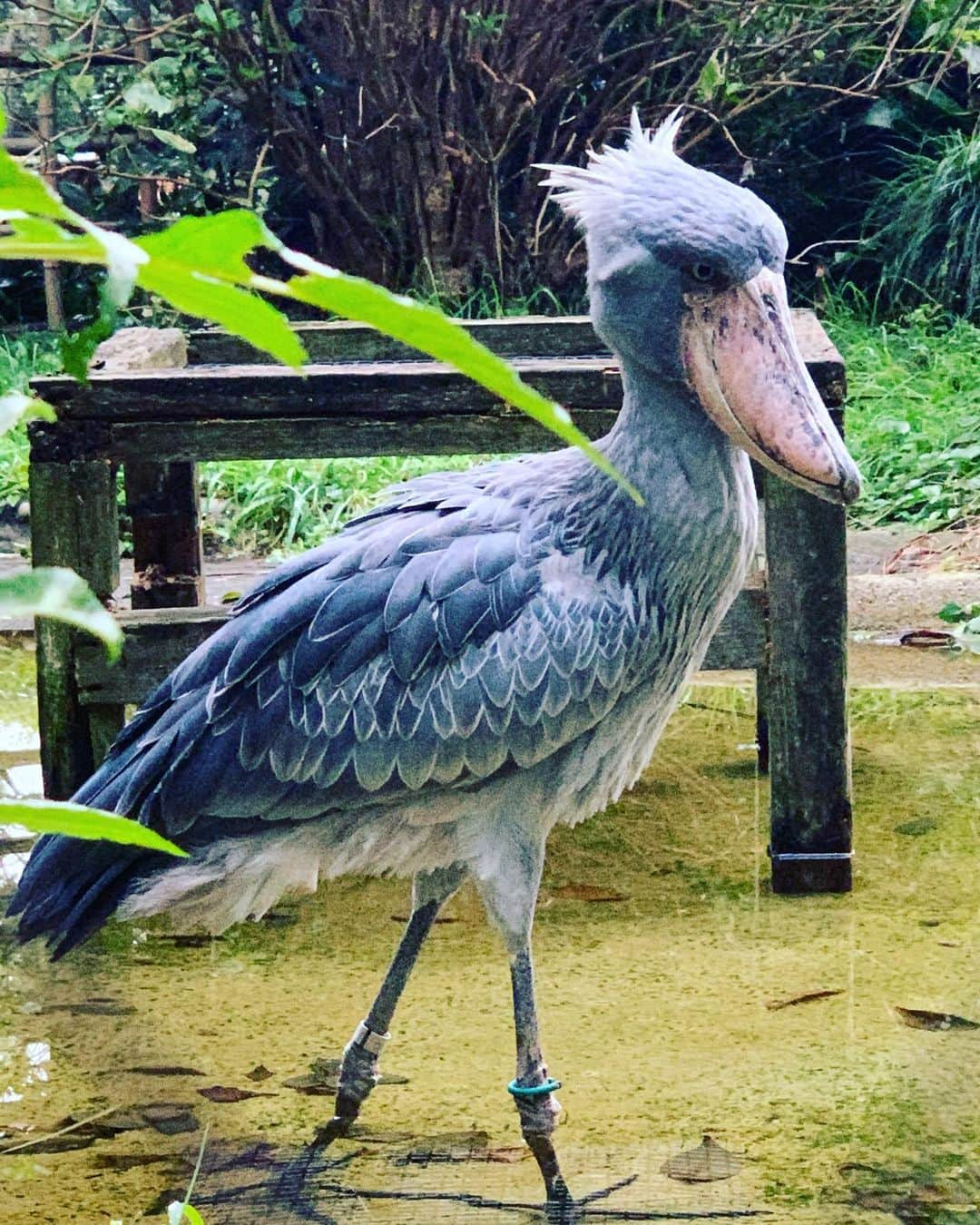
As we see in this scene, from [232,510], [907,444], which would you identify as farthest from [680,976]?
[907,444]

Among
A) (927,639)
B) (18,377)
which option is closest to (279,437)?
(927,639)

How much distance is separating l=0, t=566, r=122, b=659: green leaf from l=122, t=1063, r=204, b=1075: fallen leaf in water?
2110 millimetres

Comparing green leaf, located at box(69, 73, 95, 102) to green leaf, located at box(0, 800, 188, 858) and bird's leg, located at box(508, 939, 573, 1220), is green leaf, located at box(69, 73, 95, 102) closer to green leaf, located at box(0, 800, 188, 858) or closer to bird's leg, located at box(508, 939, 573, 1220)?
bird's leg, located at box(508, 939, 573, 1220)

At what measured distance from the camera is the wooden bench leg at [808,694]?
9.93 ft

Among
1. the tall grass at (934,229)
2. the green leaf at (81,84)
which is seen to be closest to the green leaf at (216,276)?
the green leaf at (81,84)

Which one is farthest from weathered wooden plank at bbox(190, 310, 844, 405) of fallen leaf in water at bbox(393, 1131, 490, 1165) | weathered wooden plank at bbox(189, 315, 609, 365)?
fallen leaf in water at bbox(393, 1131, 490, 1165)

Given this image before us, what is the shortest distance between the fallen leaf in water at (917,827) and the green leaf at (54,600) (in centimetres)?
306

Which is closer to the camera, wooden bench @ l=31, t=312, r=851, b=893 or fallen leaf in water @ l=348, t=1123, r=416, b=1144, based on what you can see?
fallen leaf in water @ l=348, t=1123, r=416, b=1144

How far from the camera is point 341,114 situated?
23.1ft

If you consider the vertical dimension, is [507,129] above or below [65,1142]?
above

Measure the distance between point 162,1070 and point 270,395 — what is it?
1.12 metres

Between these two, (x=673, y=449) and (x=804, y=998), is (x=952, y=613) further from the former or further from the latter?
(x=673, y=449)

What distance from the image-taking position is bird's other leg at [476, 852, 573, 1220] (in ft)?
7.52

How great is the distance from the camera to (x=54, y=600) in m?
0.49
